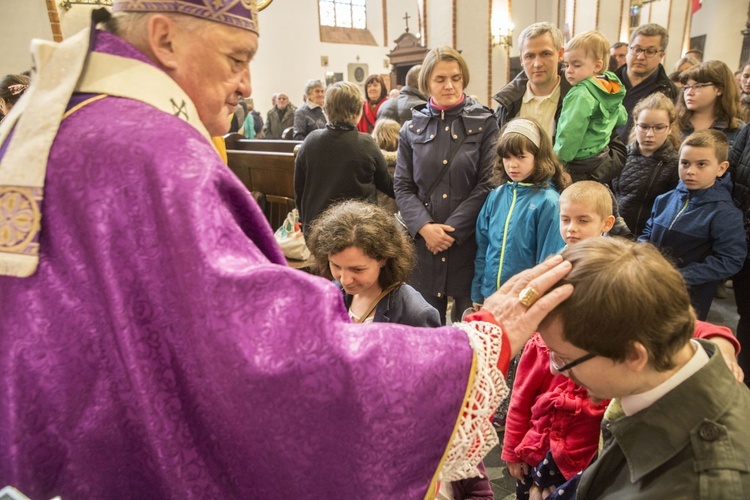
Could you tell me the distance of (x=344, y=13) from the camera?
17453 mm

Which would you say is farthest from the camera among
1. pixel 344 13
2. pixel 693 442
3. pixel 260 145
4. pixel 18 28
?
pixel 344 13

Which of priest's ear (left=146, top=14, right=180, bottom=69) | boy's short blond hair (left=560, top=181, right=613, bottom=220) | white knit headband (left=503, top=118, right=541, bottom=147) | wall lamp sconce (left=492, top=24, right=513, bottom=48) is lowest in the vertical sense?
boy's short blond hair (left=560, top=181, right=613, bottom=220)

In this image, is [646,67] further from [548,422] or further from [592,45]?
[548,422]

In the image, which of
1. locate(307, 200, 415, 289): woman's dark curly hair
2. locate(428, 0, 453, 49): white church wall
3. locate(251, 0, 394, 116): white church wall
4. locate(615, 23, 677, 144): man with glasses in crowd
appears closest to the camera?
locate(307, 200, 415, 289): woman's dark curly hair

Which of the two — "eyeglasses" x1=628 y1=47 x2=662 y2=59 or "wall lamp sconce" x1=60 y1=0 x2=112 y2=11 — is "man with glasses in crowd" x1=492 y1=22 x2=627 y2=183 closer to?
"eyeglasses" x1=628 y1=47 x2=662 y2=59

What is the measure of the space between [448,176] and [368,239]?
1.12m

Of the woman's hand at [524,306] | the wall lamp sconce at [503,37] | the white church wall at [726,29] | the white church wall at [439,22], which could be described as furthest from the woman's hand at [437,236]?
the white church wall at [726,29]

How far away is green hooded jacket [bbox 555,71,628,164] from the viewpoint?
8.96 feet

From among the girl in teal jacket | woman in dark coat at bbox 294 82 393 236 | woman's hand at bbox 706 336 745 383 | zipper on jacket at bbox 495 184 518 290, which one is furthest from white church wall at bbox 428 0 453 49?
woman's hand at bbox 706 336 745 383

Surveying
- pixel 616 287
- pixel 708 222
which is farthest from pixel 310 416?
pixel 708 222

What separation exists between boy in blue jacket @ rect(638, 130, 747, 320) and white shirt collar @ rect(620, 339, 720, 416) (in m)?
1.71

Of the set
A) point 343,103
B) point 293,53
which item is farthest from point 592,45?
point 293,53

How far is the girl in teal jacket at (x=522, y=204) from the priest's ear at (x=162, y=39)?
1840mm

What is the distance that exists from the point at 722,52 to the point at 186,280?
1606cm
